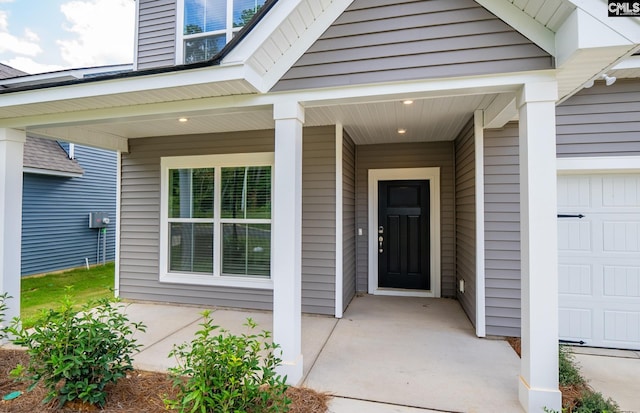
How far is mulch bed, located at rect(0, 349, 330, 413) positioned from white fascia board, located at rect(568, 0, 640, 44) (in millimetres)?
3149

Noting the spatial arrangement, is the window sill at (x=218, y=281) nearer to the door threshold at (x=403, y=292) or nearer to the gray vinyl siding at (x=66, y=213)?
the door threshold at (x=403, y=292)

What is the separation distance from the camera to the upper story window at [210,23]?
14.3 feet

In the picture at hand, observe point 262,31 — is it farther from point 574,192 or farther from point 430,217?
point 430,217

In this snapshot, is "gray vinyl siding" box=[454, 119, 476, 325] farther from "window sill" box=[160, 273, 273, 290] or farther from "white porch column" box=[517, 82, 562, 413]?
"window sill" box=[160, 273, 273, 290]

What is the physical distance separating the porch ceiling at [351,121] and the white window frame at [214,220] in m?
0.41

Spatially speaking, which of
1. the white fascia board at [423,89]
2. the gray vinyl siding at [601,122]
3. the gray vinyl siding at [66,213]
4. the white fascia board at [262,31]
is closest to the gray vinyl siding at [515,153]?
the gray vinyl siding at [601,122]

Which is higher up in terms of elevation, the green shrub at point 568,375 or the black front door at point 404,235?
the black front door at point 404,235

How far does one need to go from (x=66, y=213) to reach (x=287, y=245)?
8.33 metres

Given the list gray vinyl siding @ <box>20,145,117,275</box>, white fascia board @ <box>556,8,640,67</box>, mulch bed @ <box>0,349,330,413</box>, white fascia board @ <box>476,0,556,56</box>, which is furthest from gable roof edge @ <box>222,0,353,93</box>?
gray vinyl siding @ <box>20,145,117,275</box>

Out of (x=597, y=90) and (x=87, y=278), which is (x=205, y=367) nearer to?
(x=597, y=90)

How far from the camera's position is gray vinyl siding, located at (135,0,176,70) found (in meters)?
4.63

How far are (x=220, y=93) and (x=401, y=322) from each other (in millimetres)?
3424

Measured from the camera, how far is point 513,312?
3.60 meters

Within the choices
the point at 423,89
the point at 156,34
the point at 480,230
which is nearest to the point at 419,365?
the point at 480,230
